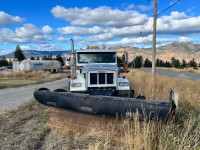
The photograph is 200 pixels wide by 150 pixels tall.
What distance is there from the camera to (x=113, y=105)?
3.49m

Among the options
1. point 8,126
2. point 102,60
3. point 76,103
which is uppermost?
point 102,60

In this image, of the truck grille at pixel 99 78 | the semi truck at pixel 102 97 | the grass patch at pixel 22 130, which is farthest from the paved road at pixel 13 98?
the truck grille at pixel 99 78

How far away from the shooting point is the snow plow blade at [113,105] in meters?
3.12

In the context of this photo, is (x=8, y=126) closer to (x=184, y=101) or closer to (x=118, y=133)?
(x=118, y=133)

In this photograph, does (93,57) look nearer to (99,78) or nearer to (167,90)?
(99,78)

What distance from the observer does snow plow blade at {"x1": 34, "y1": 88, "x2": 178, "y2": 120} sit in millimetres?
3116

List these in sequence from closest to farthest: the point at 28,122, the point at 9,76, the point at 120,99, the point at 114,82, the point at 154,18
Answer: the point at 120,99
the point at 28,122
the point at 114,82
the point at 154,18
the point at 9,76

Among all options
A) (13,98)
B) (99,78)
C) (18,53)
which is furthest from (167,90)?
(18,53)

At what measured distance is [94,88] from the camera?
17.7ft

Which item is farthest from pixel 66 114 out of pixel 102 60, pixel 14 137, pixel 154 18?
pixel 154 18

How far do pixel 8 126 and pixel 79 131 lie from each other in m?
2.20

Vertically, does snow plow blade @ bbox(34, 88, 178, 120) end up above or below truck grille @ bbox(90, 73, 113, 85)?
below

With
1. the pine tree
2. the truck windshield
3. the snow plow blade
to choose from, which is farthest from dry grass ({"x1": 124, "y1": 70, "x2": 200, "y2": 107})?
the pine tree

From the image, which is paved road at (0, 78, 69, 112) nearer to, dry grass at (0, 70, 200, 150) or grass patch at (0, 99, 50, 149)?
grass patch at (0, 99, 50, 149)
